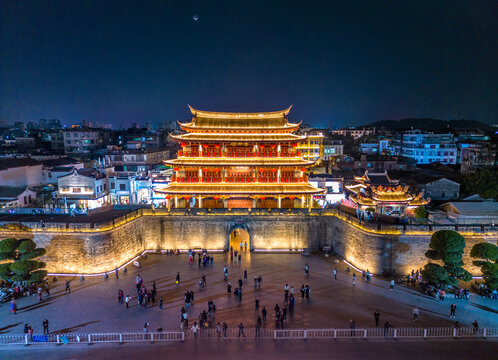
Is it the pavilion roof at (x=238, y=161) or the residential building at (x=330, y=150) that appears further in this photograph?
the residential building at (x=330, y=150)

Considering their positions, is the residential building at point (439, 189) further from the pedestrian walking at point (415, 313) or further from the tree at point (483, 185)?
the pedestrian walking at point (415, 313)

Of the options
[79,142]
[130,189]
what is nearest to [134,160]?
[130,189]

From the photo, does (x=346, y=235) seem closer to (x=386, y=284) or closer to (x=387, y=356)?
(x=386, y=284)

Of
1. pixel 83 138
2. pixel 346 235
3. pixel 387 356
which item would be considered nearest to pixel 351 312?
pixel 387 356

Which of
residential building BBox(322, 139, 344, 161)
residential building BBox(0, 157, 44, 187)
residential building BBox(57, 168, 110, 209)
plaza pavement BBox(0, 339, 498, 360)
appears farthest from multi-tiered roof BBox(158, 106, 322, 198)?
residential building BBox(322, 139, 344, 161)

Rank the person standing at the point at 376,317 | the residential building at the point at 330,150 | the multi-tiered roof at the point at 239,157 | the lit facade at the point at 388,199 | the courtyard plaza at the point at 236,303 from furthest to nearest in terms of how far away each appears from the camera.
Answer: the residential building at the point at 330,150, the lit facade at the point at 388,199, the multi-tiered roof at the point at 239,157, the courtyard plaza at the point at 236,303, the person standing at the point at 376,317

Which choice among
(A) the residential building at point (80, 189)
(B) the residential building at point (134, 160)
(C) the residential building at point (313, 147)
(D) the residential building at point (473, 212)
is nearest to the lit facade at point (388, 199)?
(D) the residential building at point (473, 212)

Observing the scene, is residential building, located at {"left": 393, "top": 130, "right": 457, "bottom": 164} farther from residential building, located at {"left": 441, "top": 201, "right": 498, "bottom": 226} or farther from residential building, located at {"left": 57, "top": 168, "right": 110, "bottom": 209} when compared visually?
residential building, located at {"left": 57, "top": 168, "right": 110, "bottom": 209}
